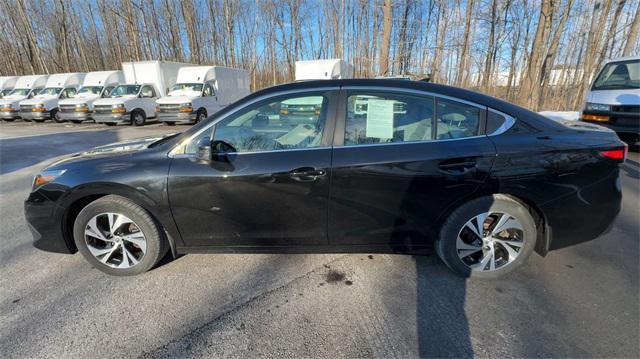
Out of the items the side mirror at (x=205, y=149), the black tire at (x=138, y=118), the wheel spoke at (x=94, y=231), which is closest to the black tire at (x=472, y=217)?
the side mirror at (x=205, y=149)

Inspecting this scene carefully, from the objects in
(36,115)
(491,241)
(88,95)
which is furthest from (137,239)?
(36,115)

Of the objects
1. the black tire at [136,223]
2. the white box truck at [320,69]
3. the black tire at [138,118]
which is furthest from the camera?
the black tire at [138,118]

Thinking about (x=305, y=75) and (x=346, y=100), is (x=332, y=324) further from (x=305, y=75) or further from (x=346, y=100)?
(x=305, y=75)

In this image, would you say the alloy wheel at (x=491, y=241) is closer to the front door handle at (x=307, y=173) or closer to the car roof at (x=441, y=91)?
the car roof at (x=441, y=91)

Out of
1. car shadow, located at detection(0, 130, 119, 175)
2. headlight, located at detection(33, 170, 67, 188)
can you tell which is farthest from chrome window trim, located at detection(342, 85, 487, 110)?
car shadow, located at detection(0, 130, 119, 175)

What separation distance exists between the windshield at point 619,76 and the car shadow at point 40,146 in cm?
1381

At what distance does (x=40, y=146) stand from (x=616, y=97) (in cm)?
1621

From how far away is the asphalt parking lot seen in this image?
1.93 m

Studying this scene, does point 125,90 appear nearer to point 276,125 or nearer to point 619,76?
point 276,125

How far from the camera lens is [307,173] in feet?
7.58

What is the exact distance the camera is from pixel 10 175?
627 cm

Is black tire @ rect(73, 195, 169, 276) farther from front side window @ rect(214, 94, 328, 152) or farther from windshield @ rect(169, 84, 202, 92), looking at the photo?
windshield @ rect(169, 84, 202, 92)

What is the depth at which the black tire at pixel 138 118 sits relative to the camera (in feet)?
48.6

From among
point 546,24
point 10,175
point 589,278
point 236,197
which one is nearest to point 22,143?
point 10,175
